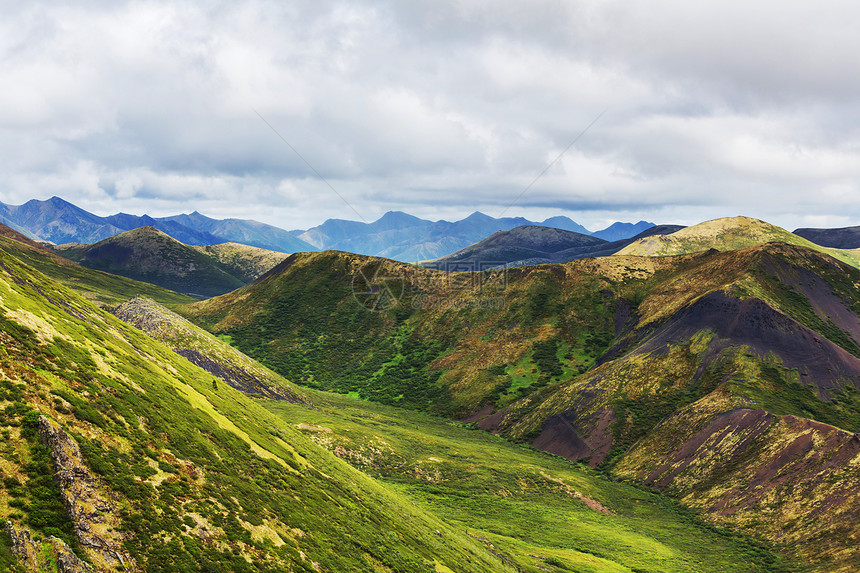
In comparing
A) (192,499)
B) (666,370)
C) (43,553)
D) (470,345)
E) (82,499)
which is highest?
(82,499)

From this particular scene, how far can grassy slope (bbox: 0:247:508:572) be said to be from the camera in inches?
912

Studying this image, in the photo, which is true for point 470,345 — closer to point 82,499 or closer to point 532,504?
point 532,504

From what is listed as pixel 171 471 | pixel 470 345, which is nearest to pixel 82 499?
pixel 171 471

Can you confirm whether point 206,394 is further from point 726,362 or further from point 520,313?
point 520,313

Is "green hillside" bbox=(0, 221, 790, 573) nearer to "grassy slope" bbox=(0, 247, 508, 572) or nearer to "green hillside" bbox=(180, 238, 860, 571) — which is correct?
"grassy slope" bbox=(0, 247, 508, 572)

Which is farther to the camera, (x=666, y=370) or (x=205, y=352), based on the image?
(x=666, y=370)

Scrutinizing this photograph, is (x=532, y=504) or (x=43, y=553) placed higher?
(x=43, y=553)

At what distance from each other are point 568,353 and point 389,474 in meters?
95.1

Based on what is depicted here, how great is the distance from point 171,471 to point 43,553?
10.1m

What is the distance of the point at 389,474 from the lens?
8531 centimetres

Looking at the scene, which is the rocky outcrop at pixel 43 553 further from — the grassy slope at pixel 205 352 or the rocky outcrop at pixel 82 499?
the grassy slope at pixel 205 352

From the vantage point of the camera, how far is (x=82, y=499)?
22.1 m

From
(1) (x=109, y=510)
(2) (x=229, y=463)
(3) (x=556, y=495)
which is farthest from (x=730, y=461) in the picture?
(1) (x=109, y=510)

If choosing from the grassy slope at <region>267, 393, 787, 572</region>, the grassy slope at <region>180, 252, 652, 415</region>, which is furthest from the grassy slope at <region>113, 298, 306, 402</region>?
the grassy slope at <region>180, 252, 652, 415</region>
